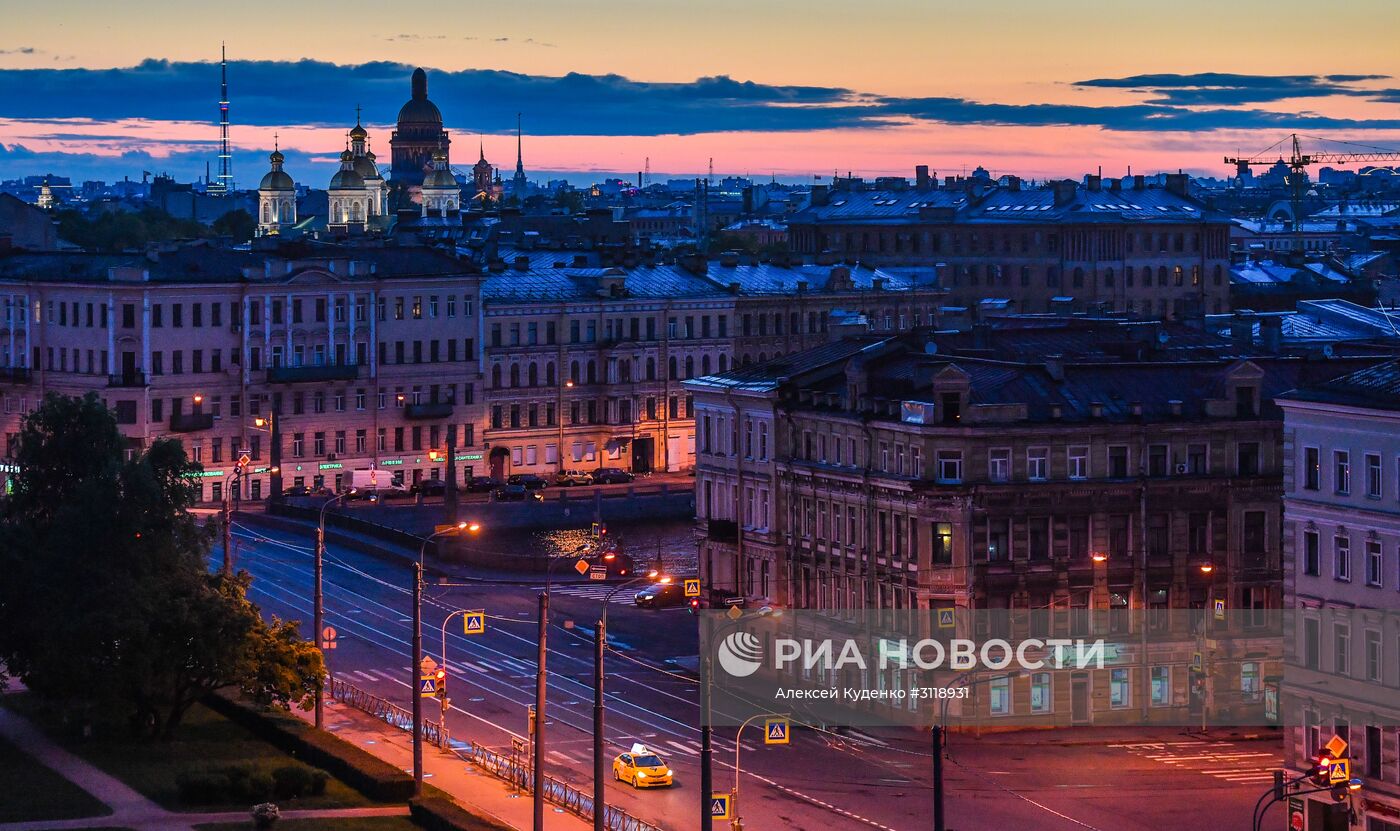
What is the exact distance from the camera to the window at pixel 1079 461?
77.8 m

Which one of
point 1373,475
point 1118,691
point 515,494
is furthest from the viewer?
point 515,494

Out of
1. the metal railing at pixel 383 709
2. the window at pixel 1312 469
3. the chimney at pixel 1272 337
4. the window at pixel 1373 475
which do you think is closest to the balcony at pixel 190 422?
the metal railing at pixel 383 709

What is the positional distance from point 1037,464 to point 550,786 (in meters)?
19.2

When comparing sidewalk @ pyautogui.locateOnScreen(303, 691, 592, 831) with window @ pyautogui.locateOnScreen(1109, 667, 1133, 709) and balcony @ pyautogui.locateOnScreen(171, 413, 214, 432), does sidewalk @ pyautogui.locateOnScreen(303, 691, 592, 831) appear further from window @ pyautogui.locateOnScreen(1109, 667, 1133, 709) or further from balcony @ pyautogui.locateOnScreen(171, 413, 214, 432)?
balcony @ pyautogui.locateOnScreen(171, 413, 214, 432)

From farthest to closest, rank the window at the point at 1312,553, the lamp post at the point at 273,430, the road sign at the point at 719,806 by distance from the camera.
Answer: the lamp post at the point at 273,430, the window at the point at 1312,553, the road sign at the point at 719,806

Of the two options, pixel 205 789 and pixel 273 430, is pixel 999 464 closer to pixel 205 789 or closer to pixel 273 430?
pixel 205 789

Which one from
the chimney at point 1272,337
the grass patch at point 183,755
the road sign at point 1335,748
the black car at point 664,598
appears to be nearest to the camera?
the road sign at point 1335,748

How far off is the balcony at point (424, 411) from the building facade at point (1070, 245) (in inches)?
1456

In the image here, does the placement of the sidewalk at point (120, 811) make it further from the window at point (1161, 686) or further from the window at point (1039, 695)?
the window at point (1161, 686)

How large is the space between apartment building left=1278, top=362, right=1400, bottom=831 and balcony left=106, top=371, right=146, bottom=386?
68.3 m

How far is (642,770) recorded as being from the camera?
6581cm

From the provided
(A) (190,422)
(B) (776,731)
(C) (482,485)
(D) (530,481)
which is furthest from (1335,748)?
(A) (190,422)

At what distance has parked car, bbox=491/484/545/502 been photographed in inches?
4838

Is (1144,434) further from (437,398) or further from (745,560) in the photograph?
(437,398)
